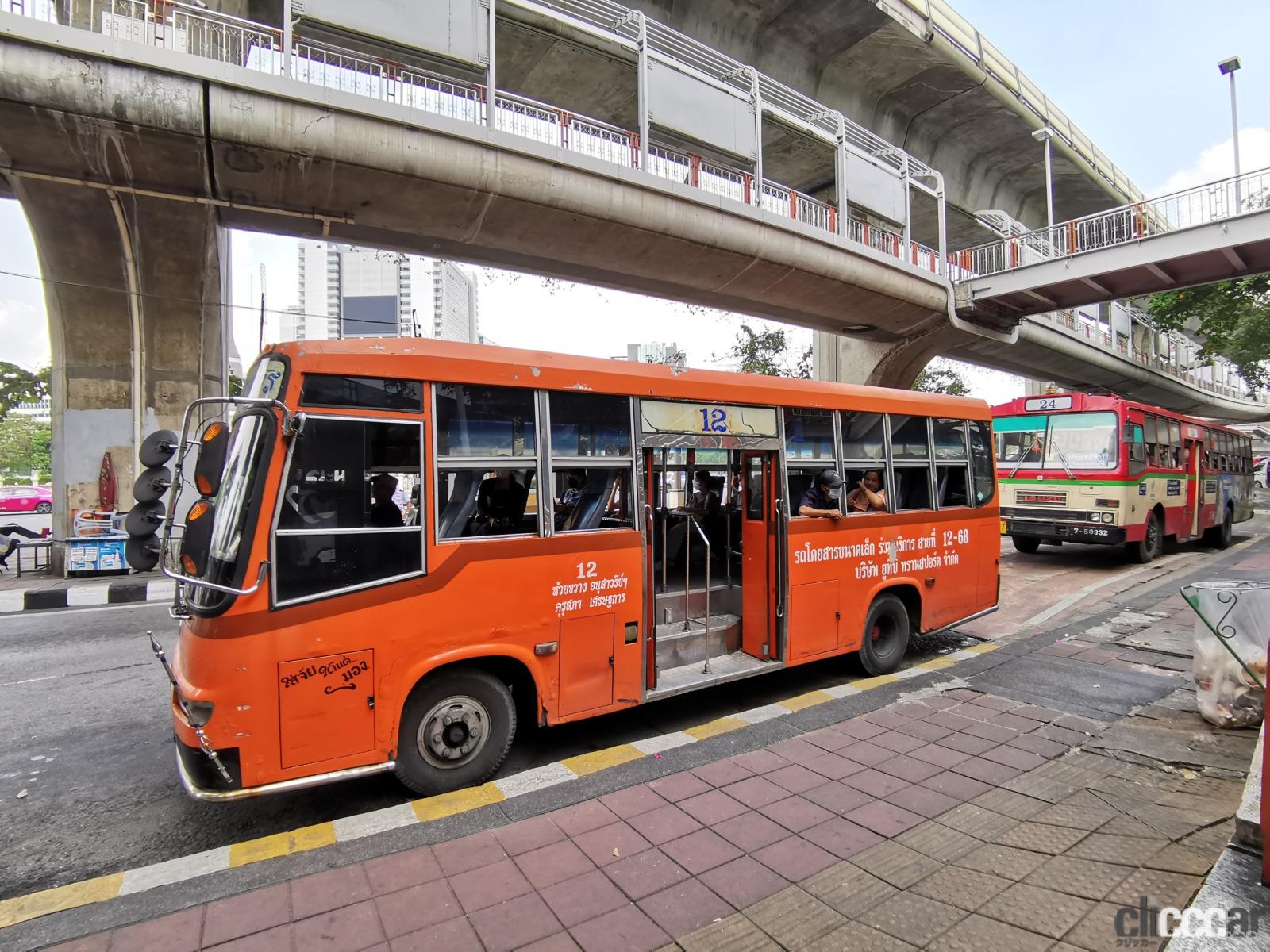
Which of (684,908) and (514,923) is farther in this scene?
(684,908)

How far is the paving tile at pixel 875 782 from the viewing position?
3.70 m

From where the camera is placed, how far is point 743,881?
2879mm

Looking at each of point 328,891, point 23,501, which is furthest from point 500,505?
point 23,501

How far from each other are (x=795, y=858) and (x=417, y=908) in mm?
1701

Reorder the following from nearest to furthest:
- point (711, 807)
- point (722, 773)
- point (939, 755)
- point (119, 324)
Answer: point (711, 807) < point (722, 773) < point (939, 755) < point (119, 324)

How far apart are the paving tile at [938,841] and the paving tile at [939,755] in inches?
31.5

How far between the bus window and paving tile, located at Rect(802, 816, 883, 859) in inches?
98.5

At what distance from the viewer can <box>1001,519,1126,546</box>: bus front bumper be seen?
36.0 feet

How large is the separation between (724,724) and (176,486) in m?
3.80

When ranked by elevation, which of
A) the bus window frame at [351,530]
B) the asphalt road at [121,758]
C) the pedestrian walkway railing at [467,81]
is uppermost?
the pedestrian walkway railing at [467,81]

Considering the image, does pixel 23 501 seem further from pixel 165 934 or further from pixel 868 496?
pixel 868 496

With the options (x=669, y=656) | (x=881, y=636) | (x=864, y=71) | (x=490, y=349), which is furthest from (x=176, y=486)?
(x=864, y=71)

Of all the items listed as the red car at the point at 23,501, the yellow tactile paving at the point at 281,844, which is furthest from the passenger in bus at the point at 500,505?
the red car at the point at 23,501

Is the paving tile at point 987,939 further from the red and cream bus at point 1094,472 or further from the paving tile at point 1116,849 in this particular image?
the red and cream bus at point 1094,472
